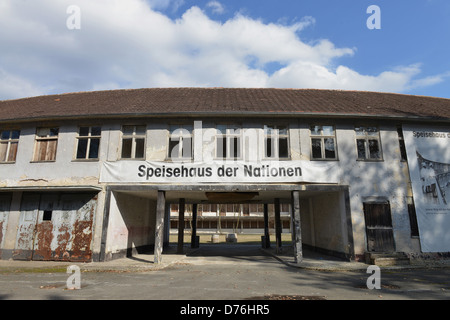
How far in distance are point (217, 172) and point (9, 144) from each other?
10.3 meters

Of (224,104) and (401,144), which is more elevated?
(224,104)

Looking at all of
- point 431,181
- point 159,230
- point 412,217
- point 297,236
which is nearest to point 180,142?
point 159,230

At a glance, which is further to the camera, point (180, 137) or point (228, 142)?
point (180, 137)

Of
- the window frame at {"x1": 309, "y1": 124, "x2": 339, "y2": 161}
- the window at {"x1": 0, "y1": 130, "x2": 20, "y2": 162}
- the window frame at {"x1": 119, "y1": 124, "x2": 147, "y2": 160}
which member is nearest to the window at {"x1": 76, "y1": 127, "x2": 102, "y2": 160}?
the window frame at {"x1": 119, "y1": 124, "x2": 147, "y2": 160}

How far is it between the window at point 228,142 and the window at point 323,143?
11.3 ft

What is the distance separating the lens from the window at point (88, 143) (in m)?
12.9

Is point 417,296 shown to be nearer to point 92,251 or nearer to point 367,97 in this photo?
point 92,251

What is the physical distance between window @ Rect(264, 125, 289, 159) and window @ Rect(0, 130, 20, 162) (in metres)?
11.9

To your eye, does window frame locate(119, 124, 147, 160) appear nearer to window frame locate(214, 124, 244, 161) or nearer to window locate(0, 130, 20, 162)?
window frame locate(214, 124, 244, 161)

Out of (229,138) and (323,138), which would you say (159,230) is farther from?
(323,138)

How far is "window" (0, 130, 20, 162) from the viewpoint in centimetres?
1343

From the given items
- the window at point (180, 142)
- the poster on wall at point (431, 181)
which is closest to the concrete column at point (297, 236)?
the window at point (180, 142)

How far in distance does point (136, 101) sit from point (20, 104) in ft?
25.1

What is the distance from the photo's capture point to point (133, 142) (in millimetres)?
13031
